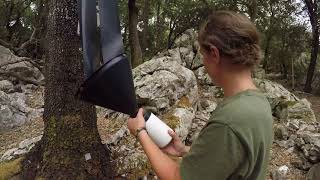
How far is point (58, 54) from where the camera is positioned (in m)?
5.04

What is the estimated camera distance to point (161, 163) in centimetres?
208

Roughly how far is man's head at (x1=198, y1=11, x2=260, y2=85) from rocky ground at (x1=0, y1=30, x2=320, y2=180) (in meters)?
3.90

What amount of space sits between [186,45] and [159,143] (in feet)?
45.1

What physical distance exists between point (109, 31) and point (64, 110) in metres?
2.84

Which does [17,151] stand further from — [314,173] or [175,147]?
[314,173]

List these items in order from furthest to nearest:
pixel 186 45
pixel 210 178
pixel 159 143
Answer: pixel 186 45 < pixel 159 143 < pixel 210 178

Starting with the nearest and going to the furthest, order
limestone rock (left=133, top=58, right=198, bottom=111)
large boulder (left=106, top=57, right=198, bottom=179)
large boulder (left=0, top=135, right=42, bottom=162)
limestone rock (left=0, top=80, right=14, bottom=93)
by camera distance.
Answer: large boulder (left=106, top=57, right=198, bottom=179)
large boulder (left=0, top=135, right=42, bottom=162)
limestone rock (left=133, top=58, right=198, bottom=111)
limestone rock (left=0, top=80, right=14, bottom=93)

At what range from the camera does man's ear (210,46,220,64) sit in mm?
1966

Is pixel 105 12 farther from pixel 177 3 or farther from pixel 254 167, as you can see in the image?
pixel 177 3

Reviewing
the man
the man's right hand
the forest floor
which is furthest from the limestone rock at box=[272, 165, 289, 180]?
the man

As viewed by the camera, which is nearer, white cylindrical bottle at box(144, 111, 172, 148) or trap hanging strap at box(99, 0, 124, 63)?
white cylindrical bottle at box(144, 111, 172, 148)

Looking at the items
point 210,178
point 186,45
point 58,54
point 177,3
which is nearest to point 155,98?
point 58,54

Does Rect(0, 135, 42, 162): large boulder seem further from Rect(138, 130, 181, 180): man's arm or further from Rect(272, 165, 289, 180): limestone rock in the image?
Rect(138, 130, 181, 180): man's arm

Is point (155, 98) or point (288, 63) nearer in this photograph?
point (155, 98)
